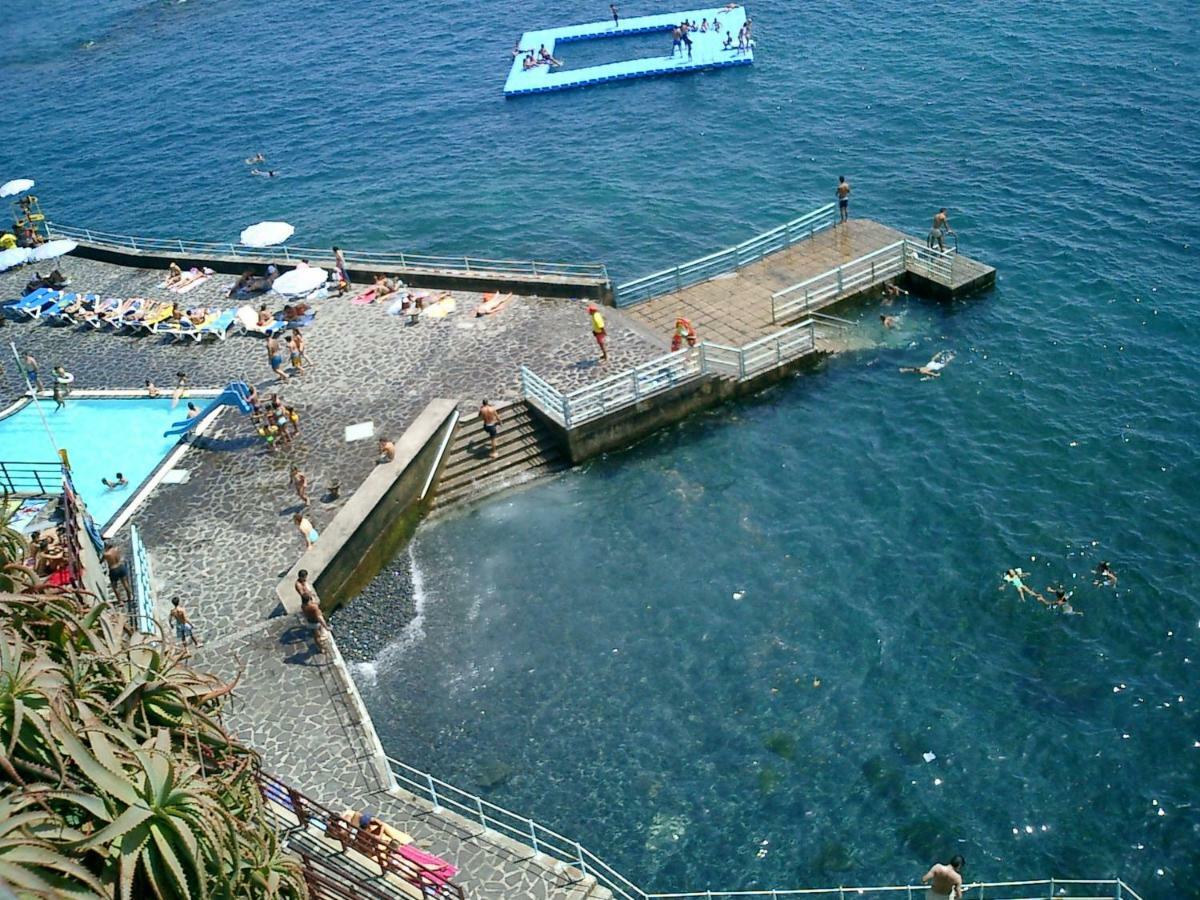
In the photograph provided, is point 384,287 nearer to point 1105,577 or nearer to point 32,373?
point 32,373

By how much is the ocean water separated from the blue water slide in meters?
7.70

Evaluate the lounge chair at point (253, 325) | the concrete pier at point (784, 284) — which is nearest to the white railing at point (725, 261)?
the concrete pier at point (784, 284)

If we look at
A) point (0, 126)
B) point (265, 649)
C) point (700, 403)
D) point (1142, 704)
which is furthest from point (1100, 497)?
point (0, 126)

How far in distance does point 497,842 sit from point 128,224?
43.0 m

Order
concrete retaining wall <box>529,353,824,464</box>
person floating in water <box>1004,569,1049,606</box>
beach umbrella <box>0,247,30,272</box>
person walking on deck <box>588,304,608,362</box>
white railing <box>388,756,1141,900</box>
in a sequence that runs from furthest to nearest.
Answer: beach umbrella <box>0,247,30,272</box> → person walking on deck <box>588,304,608,362</box> → concrete retaining wall <box>529,353,824,464</box> → person floating in water <box>1004,569,1049,606</box> → white railing <box>388,756,1141,900</box>

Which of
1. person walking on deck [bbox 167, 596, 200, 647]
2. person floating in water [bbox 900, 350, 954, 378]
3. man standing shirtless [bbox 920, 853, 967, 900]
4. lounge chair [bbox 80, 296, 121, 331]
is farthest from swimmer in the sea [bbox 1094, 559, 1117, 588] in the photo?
lounge chair [bbox 80, 296, 121, 331]

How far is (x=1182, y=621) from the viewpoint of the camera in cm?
2578

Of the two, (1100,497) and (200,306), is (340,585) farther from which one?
(1100,497)

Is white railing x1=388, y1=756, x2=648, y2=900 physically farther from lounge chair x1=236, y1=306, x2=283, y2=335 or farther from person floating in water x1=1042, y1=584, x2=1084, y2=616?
lounge chair x1=236, y1=306, x2=283, y2=335

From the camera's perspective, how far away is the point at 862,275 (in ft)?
126

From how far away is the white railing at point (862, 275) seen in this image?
37031mm

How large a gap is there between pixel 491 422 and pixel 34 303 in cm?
2085

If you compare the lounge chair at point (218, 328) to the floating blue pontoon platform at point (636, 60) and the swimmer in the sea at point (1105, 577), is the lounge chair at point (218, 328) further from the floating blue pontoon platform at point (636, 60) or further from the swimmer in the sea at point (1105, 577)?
the floating blue pontoon platform at point (636, 60)

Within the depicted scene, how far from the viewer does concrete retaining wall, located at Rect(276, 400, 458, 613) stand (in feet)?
88.2
